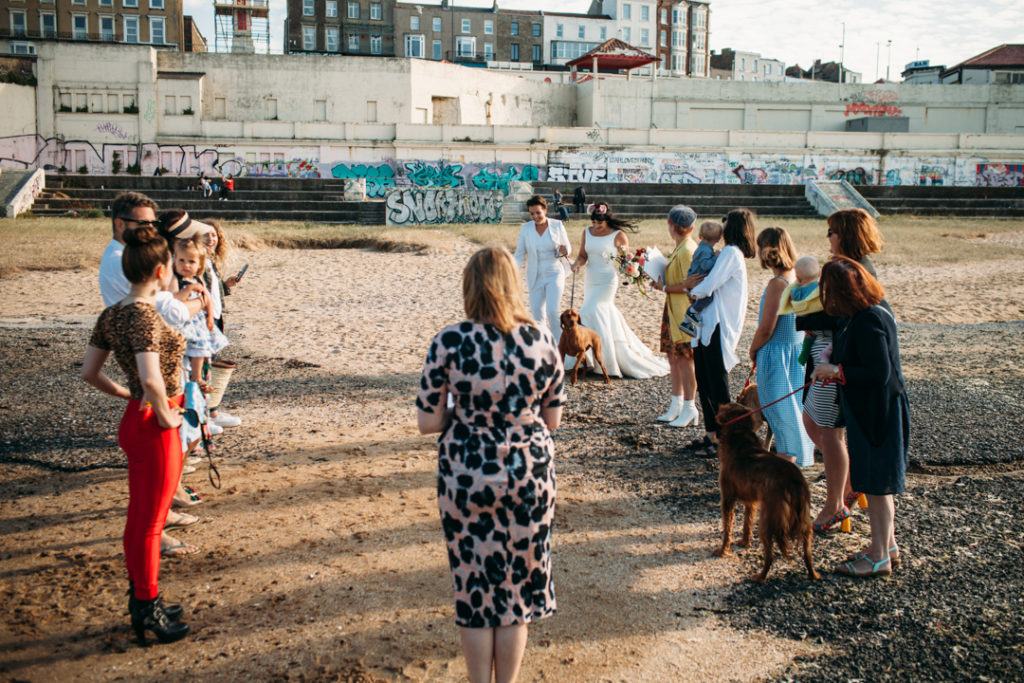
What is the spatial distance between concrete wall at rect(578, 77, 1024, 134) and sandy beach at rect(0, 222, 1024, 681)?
130ft

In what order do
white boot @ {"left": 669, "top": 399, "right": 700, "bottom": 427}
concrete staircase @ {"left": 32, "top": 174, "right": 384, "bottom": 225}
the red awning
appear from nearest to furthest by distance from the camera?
1. white boot @ {"left": 669, "top": 399, "right": 700, "bottom": 427}
2. concrete staircase @ {"left": 32, "top": 174, "right": 384, "bottom": 225}
3. the red awning

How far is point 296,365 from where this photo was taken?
9.23m

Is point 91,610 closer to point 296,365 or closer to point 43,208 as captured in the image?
point 296,365

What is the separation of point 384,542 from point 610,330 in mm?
4791

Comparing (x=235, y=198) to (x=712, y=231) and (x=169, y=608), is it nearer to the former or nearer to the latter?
(x=712, y=231)

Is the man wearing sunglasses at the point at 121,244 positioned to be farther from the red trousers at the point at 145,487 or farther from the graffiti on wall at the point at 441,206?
the graffiti on wall at the point at 441,206

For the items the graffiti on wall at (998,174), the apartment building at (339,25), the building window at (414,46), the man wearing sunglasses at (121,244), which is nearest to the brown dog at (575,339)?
the man wearing sunglasses at (121,244)

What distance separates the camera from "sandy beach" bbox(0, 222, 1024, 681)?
3486 mm

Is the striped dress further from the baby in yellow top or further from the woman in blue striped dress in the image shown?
the baby in yellow top

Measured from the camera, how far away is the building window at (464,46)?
78438 millimetres

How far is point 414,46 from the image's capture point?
77812mm

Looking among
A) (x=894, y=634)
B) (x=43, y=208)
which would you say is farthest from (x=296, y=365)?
(x=43, y=208)

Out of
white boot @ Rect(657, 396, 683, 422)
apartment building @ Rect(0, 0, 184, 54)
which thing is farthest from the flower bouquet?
apartment building @ Rect(0, 0, 184, 54)

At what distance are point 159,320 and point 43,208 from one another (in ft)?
85.2
